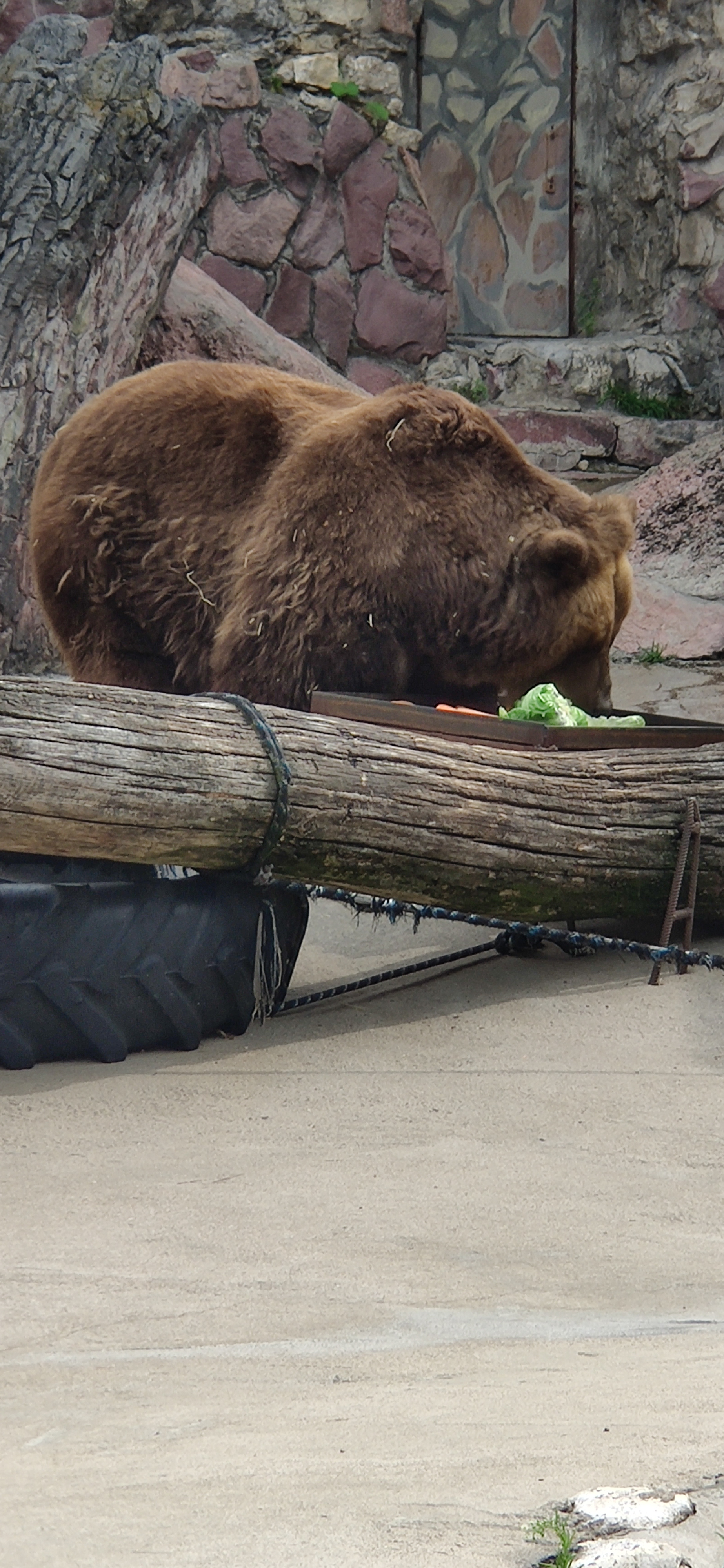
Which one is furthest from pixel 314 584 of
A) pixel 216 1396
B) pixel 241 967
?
pixel 216 1396

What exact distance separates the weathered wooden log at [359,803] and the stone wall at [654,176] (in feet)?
21.6

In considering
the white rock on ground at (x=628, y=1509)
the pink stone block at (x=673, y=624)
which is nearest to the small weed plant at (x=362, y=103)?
the pink stone block at (x=673, y=624)

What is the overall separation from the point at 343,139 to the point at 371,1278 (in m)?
8.60

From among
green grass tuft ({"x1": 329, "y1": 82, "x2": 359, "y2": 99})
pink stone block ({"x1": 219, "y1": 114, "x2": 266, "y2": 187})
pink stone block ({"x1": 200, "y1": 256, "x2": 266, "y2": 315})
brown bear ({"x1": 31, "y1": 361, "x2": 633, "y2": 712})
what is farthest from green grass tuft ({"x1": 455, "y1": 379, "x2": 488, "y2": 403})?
brown bear ({"x1": 31, "y1": 361, "x2": 633, "y2": 712})

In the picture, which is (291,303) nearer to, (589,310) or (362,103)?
(362,103)

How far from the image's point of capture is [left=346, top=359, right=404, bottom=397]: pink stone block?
31.0ft

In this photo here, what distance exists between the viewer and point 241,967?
10.4 ft

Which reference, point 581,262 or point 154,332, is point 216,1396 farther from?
point 581,262

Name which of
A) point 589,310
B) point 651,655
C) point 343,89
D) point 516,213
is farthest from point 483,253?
point 651,655

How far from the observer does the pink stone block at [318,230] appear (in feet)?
31.1

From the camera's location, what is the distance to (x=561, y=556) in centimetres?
419

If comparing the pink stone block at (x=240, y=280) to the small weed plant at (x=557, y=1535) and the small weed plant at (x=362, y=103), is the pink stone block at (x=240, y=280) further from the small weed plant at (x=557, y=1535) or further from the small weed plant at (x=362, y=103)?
the small weed plant at (x=557, y=1535)

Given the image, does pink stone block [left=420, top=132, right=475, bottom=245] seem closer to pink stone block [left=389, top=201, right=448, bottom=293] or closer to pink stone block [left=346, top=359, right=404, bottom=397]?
pink stone block [left=389, top=201, right=448, bottom=293]

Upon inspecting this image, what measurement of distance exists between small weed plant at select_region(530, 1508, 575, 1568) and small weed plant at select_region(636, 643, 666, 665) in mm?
5892
